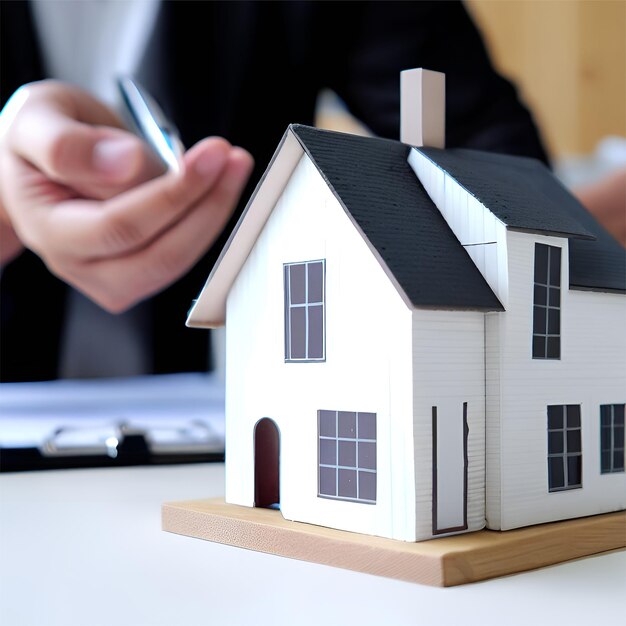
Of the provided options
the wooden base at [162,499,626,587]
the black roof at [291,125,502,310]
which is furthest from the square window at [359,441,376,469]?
the black roof at [291,125,502,310]

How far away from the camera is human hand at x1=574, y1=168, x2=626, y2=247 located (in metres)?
3.29

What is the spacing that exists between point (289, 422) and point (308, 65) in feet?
5.92

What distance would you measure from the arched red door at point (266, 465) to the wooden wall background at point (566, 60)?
1900 mm

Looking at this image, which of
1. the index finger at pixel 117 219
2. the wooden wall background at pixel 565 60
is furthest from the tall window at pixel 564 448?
the wooden wall background at pixel 565 60

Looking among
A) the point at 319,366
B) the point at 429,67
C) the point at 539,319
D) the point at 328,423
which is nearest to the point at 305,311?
the point at 319,366

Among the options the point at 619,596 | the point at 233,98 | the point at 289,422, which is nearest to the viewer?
the point at 619,596

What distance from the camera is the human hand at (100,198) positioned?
9.36 ft

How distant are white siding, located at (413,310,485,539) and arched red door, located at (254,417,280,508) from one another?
16.6 inches

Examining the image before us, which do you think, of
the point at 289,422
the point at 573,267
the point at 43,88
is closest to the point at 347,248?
the point at 289,422

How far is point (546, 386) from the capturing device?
69.1 inches

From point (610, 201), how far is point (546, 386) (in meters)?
1.75

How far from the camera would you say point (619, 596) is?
1454 millimetres

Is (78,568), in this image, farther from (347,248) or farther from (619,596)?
(619,596)

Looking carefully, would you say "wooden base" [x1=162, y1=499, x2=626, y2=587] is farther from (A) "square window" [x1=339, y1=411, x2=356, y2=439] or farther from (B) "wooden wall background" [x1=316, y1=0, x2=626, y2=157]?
(B) "wooden wall background" [x1=316, y1=0, x2=626, y2=157]
